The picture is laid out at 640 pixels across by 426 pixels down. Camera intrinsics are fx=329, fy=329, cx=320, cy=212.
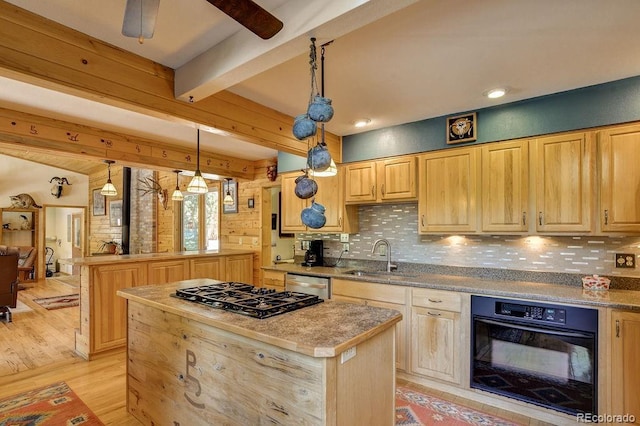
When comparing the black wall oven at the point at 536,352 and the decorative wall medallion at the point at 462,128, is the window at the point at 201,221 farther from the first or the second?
the black wall oven at the point at 536,352

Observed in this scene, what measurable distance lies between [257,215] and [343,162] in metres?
2.03

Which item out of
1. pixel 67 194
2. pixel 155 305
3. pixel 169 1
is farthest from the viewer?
pixel 67 194

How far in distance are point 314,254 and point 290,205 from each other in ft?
2.37

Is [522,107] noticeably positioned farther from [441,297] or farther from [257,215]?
[257,215]

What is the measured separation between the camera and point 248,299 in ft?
6.68

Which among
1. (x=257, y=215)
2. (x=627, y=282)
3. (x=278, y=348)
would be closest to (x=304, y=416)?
(x=278, y=348)

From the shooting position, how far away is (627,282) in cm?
256

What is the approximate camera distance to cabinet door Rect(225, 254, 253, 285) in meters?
5.04

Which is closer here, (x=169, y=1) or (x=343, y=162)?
(x=169, y=1)

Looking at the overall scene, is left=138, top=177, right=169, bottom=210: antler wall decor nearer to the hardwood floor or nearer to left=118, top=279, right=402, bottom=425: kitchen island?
the hardwood floor

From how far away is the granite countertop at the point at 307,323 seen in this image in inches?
54.4

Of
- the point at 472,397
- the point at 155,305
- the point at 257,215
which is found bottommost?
the point at 472,397

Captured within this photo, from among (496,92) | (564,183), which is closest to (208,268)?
(496,92)

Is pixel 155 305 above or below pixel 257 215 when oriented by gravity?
below
